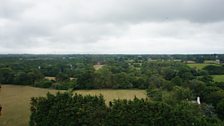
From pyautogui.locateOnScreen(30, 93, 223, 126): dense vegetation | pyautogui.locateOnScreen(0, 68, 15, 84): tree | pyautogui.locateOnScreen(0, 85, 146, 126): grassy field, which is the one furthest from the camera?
pyautogui.locateOnScreen(0, 68, 15, 84): tree

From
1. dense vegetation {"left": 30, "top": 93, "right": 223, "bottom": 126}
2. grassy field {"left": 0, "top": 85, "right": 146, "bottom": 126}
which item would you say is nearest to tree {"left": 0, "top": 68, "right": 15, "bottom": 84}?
grassy field {"left": 0, "top": 85, "right": 146, "bottom": 126}

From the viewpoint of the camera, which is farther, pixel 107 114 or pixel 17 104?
pixel 17 104

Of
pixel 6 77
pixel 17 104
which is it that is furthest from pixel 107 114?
pixel 6 77

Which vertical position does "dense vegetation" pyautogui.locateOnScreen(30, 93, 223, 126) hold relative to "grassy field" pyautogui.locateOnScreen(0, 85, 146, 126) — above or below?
above

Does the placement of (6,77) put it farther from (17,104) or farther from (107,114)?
(107,114)

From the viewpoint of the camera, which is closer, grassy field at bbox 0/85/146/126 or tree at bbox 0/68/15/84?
grassy field at bbox 0/85/146/126

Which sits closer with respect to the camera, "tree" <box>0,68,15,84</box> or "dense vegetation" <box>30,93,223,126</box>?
"dense vegetation" <box>30,93,223,126</box>

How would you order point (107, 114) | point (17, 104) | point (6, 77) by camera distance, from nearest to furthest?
point (107, 114) → point (17, 104) → point (6, 77)

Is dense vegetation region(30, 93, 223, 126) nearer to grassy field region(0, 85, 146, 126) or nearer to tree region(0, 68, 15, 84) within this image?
grassy field region(0, 85, 146, 126)

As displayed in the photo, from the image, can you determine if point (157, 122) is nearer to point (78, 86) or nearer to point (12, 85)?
point (78, 86)

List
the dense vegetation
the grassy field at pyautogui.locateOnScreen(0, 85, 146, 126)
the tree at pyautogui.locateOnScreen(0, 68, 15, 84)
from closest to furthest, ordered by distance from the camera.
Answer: the dense vegetation, the grassy field at pyautogui.locateOnScreen(0, 85, 146, 126), the tree at pyautogui.locateOnScreen(0, 68, 15, 84)

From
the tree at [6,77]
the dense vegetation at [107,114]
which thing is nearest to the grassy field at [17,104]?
the dense vegetation at [107,114]
